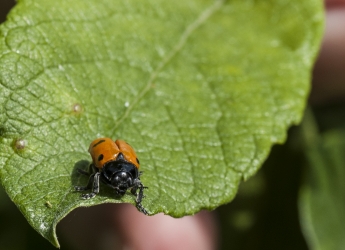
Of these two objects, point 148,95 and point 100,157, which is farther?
point 148,95

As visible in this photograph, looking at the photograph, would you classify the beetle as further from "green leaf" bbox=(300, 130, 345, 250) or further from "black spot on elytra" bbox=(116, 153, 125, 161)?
"green leaf" bbox=(300, 130, 345, 250)

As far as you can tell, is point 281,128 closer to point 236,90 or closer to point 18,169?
point 236,90

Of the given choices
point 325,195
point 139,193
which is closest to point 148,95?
point 139,193

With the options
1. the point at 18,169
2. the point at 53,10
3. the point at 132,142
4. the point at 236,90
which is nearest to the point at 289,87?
the point at 236,90

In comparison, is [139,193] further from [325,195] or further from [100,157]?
[325,195]

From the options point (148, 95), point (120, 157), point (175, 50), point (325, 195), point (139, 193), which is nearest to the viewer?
point (139, 193)

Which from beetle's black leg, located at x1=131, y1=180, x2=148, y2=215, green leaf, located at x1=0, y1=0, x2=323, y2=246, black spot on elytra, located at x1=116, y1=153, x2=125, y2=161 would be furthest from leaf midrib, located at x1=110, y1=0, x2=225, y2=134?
beetle's black leg, located at x1=131, y1=180, x2=148, y2=215
